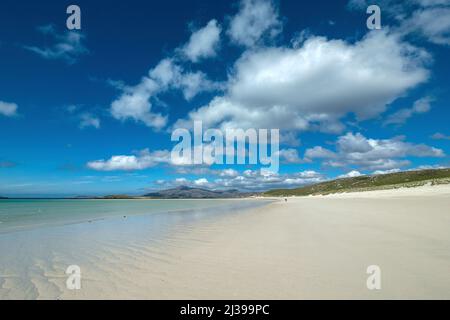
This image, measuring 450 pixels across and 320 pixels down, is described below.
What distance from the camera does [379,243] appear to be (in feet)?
36.1

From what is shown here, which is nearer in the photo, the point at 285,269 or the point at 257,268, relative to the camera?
the point at 285,269

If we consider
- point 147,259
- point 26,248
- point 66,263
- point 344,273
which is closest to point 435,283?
point 344,273

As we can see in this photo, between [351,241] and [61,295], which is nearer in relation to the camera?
[61,295]

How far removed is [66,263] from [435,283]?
10748 mm

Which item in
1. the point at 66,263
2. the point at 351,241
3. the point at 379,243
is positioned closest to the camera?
the point at 66,263

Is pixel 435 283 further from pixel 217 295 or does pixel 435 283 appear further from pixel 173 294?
pixel 173 294

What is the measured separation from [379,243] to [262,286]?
6.68m

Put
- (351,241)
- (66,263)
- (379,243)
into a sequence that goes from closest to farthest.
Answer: (66,263) < (379,243) < (351,241)

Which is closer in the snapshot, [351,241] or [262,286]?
[262,286]
